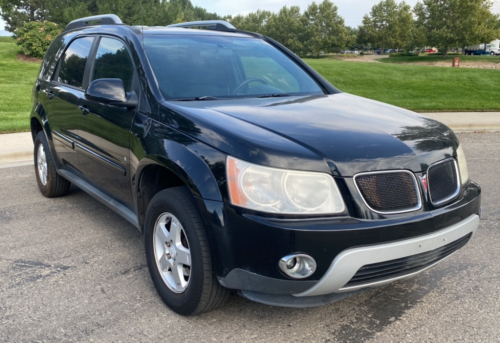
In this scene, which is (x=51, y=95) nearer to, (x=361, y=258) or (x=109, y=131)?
(x=109, y=131)

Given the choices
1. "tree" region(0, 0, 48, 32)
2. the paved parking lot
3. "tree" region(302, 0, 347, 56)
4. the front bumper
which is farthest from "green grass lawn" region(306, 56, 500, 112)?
"tree" region(302, 0, 347, 56)

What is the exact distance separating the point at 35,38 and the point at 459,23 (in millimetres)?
44763

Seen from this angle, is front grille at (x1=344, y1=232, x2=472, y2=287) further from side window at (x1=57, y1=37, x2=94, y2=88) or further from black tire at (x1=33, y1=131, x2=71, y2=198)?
black tire at (x1=33, y1=131, x2=71, y2=198)

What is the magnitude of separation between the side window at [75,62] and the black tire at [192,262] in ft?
6.69

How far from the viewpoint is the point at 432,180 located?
9.62 ft

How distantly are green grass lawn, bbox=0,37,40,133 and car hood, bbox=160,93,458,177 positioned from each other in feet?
25.1

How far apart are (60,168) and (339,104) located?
2.95m

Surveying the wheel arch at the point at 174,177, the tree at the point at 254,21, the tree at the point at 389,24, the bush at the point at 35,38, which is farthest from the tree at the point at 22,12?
the tree at the point at 389,24

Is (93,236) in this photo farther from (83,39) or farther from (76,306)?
(83,39)

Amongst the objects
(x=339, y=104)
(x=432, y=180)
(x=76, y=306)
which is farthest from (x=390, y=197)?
(x=76, y=306)

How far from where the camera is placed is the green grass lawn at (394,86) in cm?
1322

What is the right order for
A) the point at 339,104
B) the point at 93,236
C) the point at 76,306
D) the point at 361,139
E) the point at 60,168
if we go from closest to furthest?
the point at 361,139
the point at 76,306
the point at 339,104
the point at 93,236
the point at 60,168

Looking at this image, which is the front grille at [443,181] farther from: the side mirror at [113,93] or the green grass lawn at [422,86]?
the green grass lawn at [422,86]

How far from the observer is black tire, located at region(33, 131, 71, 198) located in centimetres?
540
